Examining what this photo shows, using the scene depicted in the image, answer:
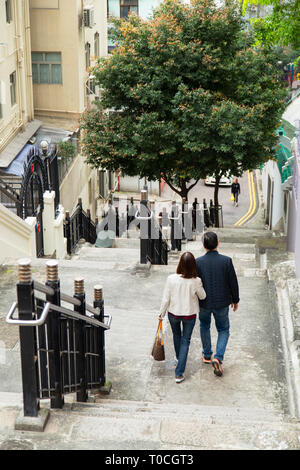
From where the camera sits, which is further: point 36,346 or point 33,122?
point 33,122

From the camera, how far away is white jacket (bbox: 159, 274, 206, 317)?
21.0 feet

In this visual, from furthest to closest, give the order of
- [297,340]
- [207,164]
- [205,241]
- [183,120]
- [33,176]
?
[207,164], [183,120], [33,176], [297,340], [205,241]

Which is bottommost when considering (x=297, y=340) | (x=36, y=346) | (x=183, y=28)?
(x=297, y=340)

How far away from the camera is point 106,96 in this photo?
17094 mm

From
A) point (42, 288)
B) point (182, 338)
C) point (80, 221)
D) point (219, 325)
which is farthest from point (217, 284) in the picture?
point (80, 221)

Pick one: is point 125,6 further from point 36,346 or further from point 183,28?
point 36,346

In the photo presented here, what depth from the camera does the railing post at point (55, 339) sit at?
471 centimetres

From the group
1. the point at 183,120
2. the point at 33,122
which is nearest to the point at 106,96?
the point at 183,120

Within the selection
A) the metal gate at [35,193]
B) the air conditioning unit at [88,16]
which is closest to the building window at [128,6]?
the air conditioning unit at [88,16]

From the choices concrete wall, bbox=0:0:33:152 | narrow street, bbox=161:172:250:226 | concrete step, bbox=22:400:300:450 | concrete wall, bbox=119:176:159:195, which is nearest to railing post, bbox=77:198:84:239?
concrete wall, bbox=0:0:33:152

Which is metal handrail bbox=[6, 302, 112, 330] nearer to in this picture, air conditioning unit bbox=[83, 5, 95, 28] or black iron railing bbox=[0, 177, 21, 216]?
black iron railing bbox=[0, 177, 21, 216]

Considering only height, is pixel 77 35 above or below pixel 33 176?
above
